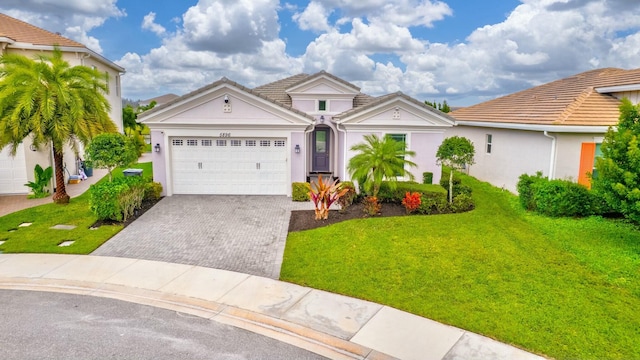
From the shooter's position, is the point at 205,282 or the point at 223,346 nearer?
the point at 223,346

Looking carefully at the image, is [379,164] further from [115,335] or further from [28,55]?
[28,55]

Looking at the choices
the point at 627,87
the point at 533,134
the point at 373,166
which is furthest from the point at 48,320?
the point at 627,87

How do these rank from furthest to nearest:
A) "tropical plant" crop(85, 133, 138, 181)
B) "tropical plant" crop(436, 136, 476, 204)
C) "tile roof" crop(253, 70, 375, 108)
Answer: "tile roof" crop(253, 70, 375, 108) < "tropical plant" crop(436, 136, 476, 204) < "tropical plant" crop(85, 133, 138, 181)

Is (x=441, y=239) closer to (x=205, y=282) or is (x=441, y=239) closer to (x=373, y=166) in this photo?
(x=373, y=166)

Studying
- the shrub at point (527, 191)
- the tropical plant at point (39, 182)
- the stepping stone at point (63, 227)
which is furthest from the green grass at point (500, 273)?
the tropical plant at point (39, 182)

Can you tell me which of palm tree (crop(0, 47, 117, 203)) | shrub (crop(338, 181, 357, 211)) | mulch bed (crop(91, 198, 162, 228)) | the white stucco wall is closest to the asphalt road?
mulch bed (crop(91, 198, 162, 228))

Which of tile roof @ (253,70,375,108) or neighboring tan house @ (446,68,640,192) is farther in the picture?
tile roof @ (253,70,375,108)

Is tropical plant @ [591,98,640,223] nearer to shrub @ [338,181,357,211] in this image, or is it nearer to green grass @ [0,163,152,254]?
shrub @ [338,181,357,211]
